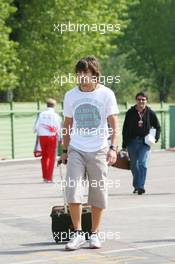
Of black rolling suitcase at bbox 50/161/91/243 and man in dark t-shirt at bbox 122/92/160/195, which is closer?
black rolling suitcase at bbox 50/161/91/243

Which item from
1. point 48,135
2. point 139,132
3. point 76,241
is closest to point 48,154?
point 48,135

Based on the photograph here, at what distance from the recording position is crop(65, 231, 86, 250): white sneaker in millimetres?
8375

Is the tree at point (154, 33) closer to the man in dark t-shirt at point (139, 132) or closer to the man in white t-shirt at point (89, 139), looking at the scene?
the man in dark t-shirt at point (139, 132)

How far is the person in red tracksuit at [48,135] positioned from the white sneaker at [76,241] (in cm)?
846

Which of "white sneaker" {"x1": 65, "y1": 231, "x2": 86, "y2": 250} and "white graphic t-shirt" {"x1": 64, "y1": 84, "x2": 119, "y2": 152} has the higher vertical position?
"white graphic t-shirt" {"x1": 64, "y1": 84, "x2": 119, "y2": 152}

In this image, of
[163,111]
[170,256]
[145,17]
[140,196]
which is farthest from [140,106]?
[145,17]

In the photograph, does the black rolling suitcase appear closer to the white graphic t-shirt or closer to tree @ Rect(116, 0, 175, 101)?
the white graphic t-shirt

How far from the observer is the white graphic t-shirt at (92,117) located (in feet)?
27.5

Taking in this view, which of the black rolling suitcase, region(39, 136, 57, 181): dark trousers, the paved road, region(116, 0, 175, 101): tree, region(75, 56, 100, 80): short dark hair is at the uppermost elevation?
region(116, 0, 175, 101): tree

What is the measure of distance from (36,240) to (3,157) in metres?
15.8

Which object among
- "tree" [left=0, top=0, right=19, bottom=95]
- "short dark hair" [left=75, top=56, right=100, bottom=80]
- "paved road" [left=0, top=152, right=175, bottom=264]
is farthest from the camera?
"tree" [left=0, top=0, right=19, bottom=95]

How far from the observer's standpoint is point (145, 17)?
192ft

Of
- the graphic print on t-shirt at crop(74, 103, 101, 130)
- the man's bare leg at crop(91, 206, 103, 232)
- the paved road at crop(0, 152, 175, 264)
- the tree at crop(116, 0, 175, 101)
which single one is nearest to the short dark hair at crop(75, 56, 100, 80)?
the graphic print on t-shirt at crop(74, 103, 101, 130)

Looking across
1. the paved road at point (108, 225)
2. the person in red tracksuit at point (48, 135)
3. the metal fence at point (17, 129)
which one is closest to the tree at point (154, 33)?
the metal fence at point (17, 129)
